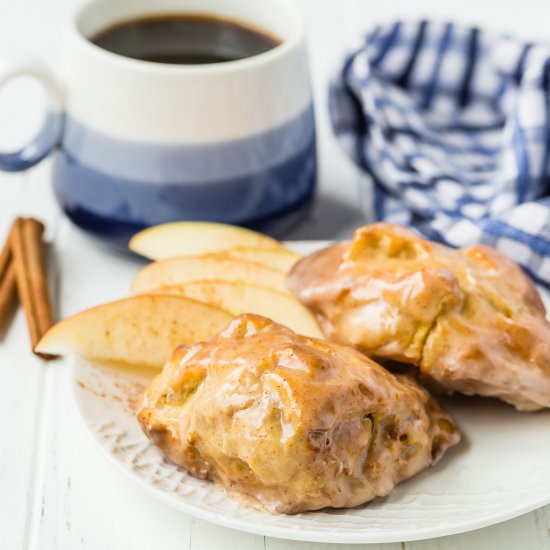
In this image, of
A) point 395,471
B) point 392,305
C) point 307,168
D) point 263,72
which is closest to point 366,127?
point 307,168

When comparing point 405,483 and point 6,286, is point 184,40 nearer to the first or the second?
point 6,286

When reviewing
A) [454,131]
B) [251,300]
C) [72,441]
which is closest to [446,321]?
[251,300]

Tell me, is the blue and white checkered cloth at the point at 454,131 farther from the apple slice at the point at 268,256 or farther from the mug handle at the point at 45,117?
the mug handle at the point at 45,117

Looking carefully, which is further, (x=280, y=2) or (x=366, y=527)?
(x=280, y=2)

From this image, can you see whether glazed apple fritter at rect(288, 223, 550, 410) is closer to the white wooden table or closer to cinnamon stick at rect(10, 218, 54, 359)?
the white wooden table

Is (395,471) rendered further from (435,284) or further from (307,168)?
(307,168)

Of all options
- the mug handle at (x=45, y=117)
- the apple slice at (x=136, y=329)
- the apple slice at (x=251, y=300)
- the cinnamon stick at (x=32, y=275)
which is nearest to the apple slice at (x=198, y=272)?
the apple slice at (x=251, y=300)

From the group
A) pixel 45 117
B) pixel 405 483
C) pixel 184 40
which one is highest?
pixel 184 40

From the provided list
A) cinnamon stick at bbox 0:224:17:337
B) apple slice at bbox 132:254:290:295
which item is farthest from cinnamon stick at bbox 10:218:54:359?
apple slice at bbox 132:254:290:295
